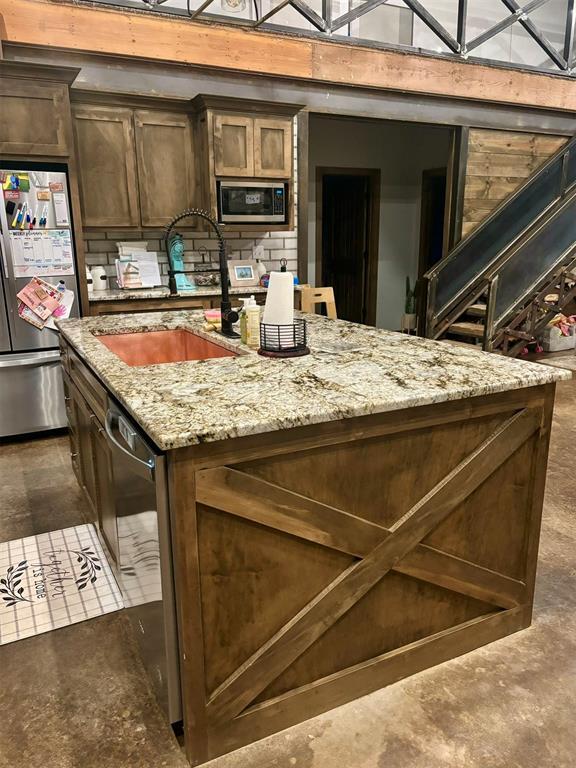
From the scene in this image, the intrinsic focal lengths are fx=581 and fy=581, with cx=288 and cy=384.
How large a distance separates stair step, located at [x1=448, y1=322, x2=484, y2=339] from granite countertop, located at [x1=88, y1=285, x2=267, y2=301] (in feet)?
7.73

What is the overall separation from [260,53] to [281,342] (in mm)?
3742

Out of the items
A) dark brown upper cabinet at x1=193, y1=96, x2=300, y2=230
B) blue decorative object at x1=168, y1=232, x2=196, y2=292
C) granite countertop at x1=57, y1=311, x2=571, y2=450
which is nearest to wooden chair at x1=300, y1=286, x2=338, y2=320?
dark brown upper cabinet at x1=193, y1=96, x2=300, y2=230

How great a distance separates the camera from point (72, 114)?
420 centimetres

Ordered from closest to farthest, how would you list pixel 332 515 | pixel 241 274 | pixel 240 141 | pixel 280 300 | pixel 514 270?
pixel 332 515 → pixel 280 300 → pixel 240 141 → pixel 241 274 → pixel 514 270

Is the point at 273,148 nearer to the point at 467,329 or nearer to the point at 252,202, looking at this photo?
the point at 252,202

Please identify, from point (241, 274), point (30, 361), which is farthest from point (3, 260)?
point (241, 274)

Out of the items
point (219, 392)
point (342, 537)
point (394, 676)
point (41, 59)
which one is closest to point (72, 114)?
point (41, 59)

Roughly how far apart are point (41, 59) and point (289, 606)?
425 cm

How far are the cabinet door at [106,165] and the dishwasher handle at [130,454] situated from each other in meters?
3.02

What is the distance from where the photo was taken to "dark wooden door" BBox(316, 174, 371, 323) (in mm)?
7652

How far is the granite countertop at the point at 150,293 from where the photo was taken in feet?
13.9

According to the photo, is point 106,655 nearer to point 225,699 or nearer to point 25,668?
point 25,668

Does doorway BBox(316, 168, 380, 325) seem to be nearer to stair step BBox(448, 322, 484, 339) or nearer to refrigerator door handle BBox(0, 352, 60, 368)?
stair step BBox(448, 322, 484, 339)

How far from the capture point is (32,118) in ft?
12.3
